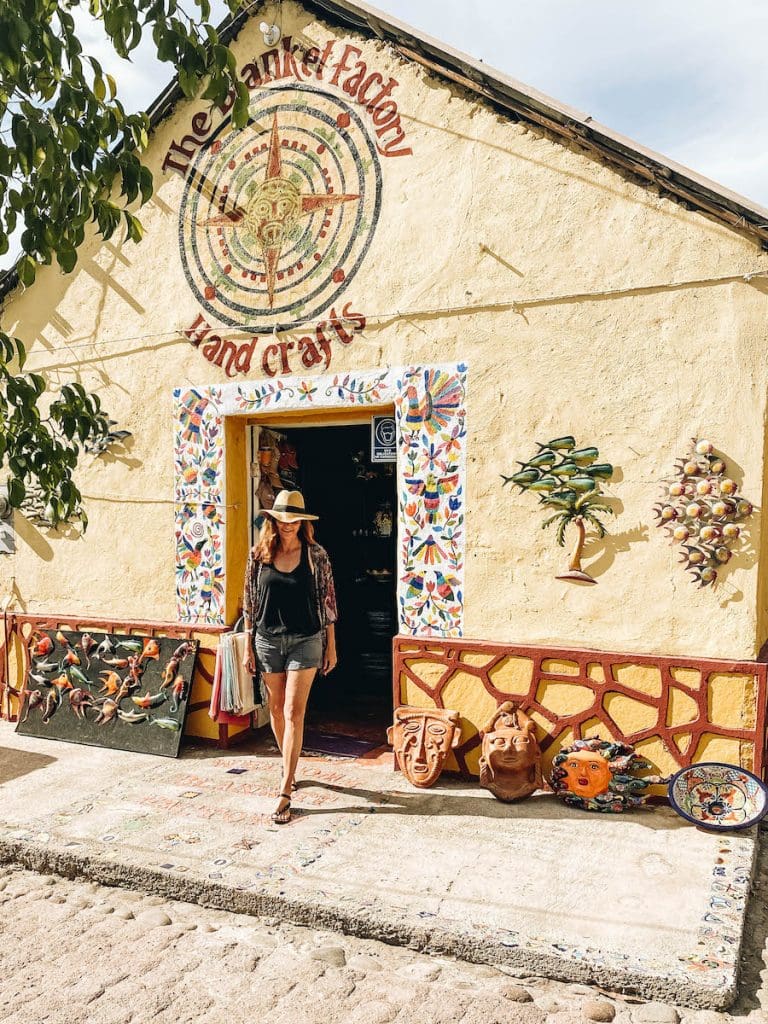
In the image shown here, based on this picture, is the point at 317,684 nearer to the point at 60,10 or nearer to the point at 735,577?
the point at 735,577

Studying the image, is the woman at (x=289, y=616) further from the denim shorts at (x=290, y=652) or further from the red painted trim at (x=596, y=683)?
the red painted trim at (x=596, y=683)

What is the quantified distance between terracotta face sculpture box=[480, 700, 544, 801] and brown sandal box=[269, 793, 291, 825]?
112cm

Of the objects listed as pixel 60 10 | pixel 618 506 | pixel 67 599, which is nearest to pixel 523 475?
pixel 618 506

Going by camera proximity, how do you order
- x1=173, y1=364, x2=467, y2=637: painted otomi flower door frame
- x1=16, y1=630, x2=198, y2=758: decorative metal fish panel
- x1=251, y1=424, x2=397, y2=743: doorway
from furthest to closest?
1. x1=251, y1=424, x2=397, y2=743: doorway
2. x1=16, y1=630, x2=198, y2=758: decorative metal fish panel
3. x1=173, y1=364, x2=467, y2=637: painted otomi flower door frame

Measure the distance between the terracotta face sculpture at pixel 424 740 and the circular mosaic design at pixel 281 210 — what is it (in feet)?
8.99

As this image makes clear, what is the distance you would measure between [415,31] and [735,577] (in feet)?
12.6

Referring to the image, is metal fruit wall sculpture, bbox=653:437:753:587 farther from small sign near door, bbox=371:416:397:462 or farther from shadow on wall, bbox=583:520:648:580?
small sign near door, bbox=371:416:397:462

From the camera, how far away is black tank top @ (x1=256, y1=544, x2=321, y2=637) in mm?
4820

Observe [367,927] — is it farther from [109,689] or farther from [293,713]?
[109,689]

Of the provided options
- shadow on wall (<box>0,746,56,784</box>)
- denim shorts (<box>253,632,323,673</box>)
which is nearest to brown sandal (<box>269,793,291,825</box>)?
denim shorts (<box>253,632,323,673</box>)

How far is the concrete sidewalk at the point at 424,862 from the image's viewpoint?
3.25m

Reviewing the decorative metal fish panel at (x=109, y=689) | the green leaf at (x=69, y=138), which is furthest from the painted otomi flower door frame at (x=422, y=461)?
the green leaf at (x=69, y=138)

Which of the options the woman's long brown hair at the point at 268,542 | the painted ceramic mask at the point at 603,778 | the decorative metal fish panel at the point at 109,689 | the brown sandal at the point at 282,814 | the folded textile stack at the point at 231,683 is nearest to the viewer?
the brown sandal at the point at 282,814

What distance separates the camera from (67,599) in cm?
659
